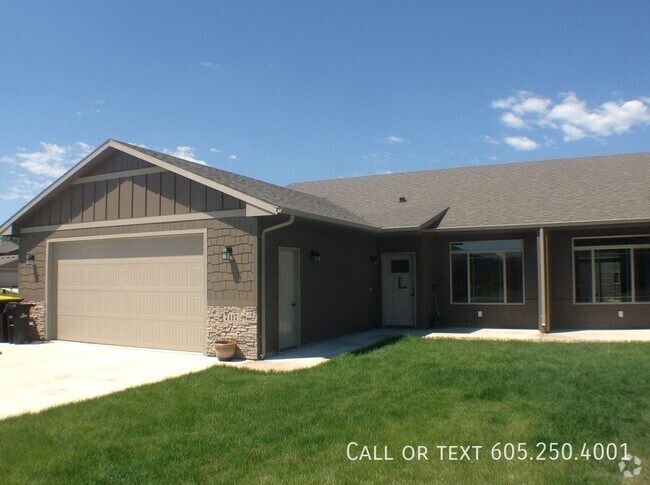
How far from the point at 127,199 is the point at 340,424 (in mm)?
8115

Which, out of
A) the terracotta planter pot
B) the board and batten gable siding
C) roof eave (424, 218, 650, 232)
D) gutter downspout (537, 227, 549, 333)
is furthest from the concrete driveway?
gutter downspout (537, 227, 549, 333)

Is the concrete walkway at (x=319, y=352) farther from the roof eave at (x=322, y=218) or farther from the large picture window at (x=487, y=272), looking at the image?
the roof eave at (x=322, y=218)

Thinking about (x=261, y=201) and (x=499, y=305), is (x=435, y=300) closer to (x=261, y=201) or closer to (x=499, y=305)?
(x=499, y=305)

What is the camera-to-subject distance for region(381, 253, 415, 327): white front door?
14633 millimetres

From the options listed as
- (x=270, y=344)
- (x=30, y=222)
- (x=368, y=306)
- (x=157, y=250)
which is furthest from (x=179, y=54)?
(x=368, y=306)

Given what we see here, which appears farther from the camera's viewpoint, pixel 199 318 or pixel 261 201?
pixel 199 318

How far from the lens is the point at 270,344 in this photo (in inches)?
400

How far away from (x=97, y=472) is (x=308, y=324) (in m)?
7.03

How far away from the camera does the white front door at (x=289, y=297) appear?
1068 centimetres

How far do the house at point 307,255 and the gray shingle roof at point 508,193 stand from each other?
0.08m

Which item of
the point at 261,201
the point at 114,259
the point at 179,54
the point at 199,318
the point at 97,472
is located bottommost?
the point at 97,472

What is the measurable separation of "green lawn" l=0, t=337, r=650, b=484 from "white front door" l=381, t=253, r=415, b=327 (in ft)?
20.1

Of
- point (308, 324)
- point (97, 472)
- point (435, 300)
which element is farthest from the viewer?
point (435, 300)

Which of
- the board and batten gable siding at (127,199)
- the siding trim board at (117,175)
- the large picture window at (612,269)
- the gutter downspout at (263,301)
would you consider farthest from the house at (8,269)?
the large picture window at (612,269)
